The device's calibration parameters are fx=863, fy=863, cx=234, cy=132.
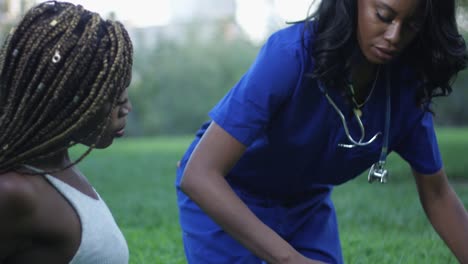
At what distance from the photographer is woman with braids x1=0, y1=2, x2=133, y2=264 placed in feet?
6.61

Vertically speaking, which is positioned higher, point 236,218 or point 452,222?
point 236,218

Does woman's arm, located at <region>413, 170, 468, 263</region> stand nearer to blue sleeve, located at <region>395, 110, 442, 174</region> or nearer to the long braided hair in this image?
blue sleeve, located at <region>395, 110, 442, 174</region>

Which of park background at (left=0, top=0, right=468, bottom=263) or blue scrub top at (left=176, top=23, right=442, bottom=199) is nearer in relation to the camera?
blue scrub top at (left=176, top=23, right=442, bottom=199)

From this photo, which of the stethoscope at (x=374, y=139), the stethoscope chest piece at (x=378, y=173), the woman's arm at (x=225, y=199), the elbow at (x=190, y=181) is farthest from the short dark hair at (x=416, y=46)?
the elbow at (x=190, y=181)

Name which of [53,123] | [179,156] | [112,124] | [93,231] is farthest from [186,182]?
[179,156]

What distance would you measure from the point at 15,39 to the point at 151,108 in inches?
1221

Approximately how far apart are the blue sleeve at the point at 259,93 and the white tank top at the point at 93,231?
48 centimetres

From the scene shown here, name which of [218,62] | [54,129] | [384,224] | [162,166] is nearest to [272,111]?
[54,129]

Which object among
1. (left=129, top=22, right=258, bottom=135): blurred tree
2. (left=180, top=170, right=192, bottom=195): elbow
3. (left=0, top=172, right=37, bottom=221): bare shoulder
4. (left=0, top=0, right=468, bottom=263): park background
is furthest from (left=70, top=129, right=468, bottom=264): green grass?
(left=129, top=22, right=258, bottom=135): blurred tree

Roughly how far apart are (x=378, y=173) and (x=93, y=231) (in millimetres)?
1033

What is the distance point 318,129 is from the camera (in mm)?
2764

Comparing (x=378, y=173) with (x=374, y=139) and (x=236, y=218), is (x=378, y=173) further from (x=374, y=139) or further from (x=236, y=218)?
(x=236, y=218)

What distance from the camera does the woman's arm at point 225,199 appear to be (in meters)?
2.40

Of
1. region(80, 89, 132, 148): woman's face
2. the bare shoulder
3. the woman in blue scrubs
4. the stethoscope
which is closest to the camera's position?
the bare shoulder
